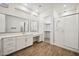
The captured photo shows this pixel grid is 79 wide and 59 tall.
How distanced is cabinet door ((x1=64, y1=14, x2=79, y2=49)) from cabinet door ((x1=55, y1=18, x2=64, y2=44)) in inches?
3.6

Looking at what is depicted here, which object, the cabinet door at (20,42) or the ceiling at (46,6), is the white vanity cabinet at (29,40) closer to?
the cabinet door at (20,42)

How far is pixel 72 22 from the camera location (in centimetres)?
179

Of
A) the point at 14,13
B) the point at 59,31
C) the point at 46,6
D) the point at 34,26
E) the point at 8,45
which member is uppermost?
the point at 46,6

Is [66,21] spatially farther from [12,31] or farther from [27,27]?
[12,31]

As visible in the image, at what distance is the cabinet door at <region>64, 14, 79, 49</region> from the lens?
177 cm

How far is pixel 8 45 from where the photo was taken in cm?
182

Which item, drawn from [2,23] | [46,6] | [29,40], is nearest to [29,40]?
[29,40]

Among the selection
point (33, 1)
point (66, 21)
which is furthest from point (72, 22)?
point (33, 1)

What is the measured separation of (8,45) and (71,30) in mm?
1522

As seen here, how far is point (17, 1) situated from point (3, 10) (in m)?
0.48

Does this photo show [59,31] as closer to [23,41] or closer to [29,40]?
[29,40]

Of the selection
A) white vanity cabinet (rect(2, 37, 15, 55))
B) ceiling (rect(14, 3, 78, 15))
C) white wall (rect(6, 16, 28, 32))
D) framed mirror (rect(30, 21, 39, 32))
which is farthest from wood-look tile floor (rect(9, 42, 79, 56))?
ceiling (rect(14, 3, 78, 15))

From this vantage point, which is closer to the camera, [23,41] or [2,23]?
[2,23]

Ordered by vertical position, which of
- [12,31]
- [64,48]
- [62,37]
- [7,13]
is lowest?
[64,48]
